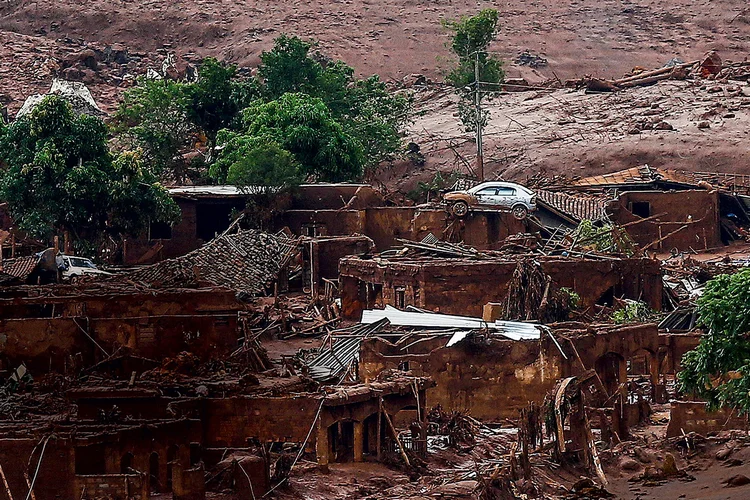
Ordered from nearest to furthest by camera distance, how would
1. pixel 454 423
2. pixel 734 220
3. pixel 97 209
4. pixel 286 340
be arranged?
1. pixel 454 423
2. pixel 286 340
3. pixel 97 209
4. pixel 734 220

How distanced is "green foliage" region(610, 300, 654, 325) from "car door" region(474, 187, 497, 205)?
37.1 feet

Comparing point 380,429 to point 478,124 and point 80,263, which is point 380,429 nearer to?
point 80,263

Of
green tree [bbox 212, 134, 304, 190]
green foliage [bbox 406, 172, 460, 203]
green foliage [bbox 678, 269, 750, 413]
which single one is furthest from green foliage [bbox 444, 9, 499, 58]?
green foliage [bbox 678, 269, 750, 413]

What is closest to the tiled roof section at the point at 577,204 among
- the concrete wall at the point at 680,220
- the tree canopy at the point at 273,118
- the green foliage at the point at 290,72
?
the concrete wall at the point at 680,220

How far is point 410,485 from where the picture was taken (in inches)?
943

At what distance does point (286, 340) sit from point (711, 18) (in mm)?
59292

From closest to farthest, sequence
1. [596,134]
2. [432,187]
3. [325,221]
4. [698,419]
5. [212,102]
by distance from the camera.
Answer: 1. [698,419]
2. [325,221]
3. [212,102]
4. [432,187]
5. [596,134]

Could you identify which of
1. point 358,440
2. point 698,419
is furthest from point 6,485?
point 698,419

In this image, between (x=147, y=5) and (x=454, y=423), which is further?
(x=147, y=5)

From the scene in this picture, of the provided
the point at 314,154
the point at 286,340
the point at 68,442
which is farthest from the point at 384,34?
the point at 68,442

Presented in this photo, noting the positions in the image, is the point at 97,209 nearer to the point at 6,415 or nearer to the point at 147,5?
the point at 6,415

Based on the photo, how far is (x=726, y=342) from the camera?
2217cm

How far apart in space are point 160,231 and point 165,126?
417 inches

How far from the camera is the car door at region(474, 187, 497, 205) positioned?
46.6 m
